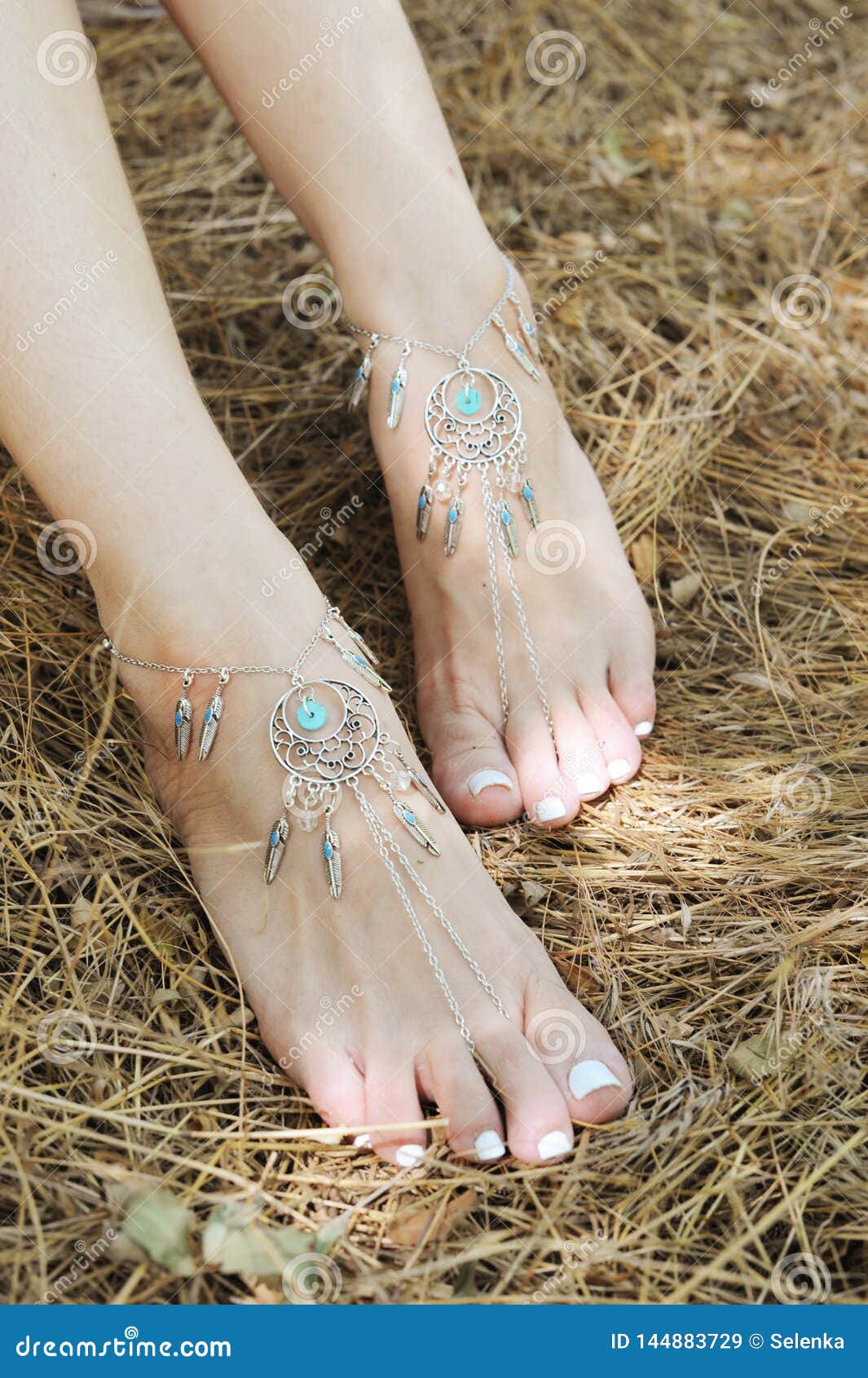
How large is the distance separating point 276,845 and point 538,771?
325 millimetres

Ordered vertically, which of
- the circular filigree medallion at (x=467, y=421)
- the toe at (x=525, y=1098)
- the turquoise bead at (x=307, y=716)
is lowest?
the toe at (x=525, y=1098)

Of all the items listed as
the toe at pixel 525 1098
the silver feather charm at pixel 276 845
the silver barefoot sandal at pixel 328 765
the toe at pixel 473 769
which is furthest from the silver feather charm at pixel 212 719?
the toe at pixel 525 1098

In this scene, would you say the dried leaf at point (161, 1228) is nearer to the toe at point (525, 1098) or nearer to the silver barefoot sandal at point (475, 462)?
the toe at point (525, 1098)

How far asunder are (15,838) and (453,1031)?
464 mm

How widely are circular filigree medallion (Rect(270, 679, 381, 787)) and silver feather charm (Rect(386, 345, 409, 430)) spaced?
15.1 inches

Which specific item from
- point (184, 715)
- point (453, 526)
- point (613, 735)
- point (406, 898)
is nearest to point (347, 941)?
point (406, 898)

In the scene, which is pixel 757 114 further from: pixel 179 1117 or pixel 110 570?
pixel 179 1117

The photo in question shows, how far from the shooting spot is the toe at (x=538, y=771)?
129 cm

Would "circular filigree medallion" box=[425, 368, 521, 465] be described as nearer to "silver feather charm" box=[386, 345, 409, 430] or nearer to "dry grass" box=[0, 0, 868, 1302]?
"silver feather charm" box=[386, 345, 409, 430]

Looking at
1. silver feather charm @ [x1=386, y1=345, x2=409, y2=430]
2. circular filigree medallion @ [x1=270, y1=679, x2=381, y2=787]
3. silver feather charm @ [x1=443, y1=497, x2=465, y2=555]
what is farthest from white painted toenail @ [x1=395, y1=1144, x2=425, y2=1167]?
silver feather charm @ [x1=386, y1=345, x2=409, y2=430]

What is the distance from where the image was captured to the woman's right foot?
1.05 meters

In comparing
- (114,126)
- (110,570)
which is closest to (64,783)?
(110,570)

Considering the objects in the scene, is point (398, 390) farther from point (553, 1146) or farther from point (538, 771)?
point (553, 1146)

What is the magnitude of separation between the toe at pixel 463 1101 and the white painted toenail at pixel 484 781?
30 cm
